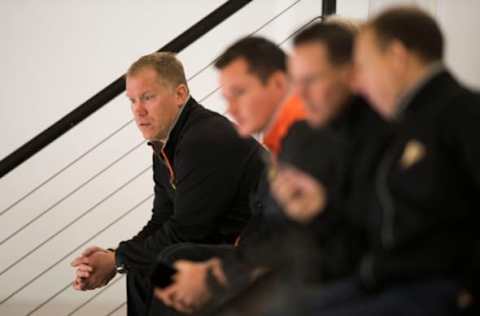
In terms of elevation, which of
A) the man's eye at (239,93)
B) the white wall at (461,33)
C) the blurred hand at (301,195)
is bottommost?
the white wall at (461,33)

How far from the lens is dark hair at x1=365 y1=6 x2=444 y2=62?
1.07 m

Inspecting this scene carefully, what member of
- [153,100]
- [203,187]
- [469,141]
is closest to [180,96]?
[153,100]

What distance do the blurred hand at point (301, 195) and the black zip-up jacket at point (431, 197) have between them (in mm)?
71

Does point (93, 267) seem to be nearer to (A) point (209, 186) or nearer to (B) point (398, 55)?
(A) point (209, 186)

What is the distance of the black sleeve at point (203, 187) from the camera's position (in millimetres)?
1896

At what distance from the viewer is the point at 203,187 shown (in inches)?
74.6

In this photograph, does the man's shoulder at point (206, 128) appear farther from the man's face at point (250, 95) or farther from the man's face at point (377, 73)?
the man's face at point (377, 73)

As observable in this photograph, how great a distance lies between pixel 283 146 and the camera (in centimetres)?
121

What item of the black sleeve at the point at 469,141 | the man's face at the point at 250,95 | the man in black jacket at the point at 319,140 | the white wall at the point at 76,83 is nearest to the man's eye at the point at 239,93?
the man's face at the point at 250,95

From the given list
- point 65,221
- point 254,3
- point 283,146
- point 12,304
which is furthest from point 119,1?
point 283,146

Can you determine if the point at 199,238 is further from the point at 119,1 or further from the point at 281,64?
the point at 119,1

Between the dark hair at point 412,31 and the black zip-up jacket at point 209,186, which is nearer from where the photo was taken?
the dark hair at point 412,31

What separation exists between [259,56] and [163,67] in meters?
0.72

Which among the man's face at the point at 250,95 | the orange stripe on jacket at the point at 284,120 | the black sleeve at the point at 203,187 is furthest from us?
the black sleeve at the point at 203,187
